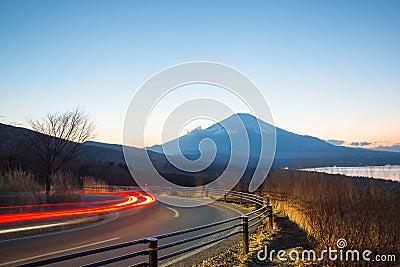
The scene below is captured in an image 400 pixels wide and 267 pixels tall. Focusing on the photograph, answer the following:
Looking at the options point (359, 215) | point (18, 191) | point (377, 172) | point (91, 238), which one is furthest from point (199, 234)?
point (18, 191)

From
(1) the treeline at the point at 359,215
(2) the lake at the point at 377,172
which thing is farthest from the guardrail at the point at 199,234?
(2) the lake at the point at 377,172

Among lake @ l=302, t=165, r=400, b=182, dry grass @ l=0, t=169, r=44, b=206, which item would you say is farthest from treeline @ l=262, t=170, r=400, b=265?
dry grass @ l=0, t=169, r=44, b=206

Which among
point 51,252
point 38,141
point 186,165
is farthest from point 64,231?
point 186,165

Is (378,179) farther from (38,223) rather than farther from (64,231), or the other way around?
(38,223)

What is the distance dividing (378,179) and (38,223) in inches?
582

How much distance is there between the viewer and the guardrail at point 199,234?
6501 mm

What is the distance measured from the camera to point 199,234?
15250mm

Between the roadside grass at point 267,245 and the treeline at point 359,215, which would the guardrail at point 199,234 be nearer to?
the roadside grass at point 267,245

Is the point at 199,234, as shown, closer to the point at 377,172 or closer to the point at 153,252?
the point at 377,172

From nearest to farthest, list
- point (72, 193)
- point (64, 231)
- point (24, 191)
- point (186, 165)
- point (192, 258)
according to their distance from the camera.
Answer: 1. point (192, 258)
2. point (64, 231)
3. point (24, 191)
4. point (72, 193)
5. point (186, 165)

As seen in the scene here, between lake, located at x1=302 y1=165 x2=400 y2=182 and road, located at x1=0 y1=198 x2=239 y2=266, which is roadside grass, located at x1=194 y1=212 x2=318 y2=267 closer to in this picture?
lake, located at x1=302 y1=165 x2=400 y2=182

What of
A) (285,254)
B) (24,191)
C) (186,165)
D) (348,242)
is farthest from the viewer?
(186,165)

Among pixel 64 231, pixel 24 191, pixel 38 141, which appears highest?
pixel 38 141

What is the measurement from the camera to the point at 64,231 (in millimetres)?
16734
